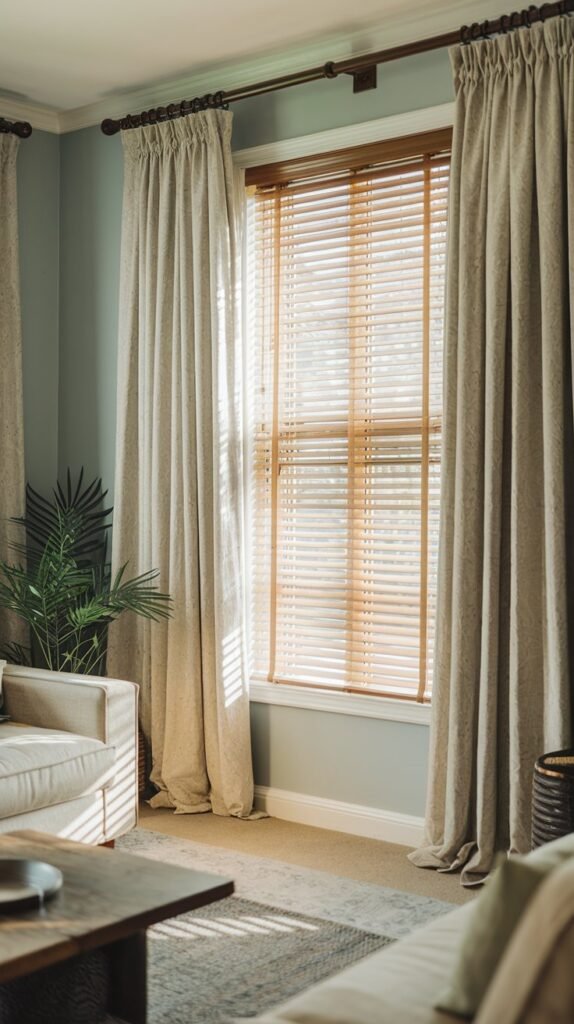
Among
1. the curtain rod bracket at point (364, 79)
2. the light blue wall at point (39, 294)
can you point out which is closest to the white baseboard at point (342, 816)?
the light blue wall at point (39, 294)

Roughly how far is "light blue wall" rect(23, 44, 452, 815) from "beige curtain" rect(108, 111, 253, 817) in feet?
0.56

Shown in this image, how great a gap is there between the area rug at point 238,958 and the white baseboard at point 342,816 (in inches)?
31.1

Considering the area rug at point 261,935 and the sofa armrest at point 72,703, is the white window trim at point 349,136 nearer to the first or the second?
the sofa armrest at point 72,703

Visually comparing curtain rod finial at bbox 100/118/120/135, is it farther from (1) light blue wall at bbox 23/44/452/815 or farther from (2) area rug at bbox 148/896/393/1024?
(2) area rug at bbox 148/896/393/1024

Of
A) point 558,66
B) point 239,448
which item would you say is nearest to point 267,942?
point 239,448

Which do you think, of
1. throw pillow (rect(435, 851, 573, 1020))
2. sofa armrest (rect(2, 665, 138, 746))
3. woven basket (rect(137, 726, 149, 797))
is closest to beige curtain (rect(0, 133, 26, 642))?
woven basket (rect(137, 726, 149, 797))

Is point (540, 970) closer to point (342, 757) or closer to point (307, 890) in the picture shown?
point (307, 890)

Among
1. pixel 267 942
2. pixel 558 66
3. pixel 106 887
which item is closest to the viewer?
pixel 106 887

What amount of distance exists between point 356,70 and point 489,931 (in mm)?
3281

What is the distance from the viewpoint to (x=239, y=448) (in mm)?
4258

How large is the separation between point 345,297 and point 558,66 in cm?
111

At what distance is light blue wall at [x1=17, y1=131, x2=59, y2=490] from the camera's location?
4.84m

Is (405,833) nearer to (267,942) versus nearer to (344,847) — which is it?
(344,847)

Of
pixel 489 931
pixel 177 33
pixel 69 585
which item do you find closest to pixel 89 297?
pixel 177 33
